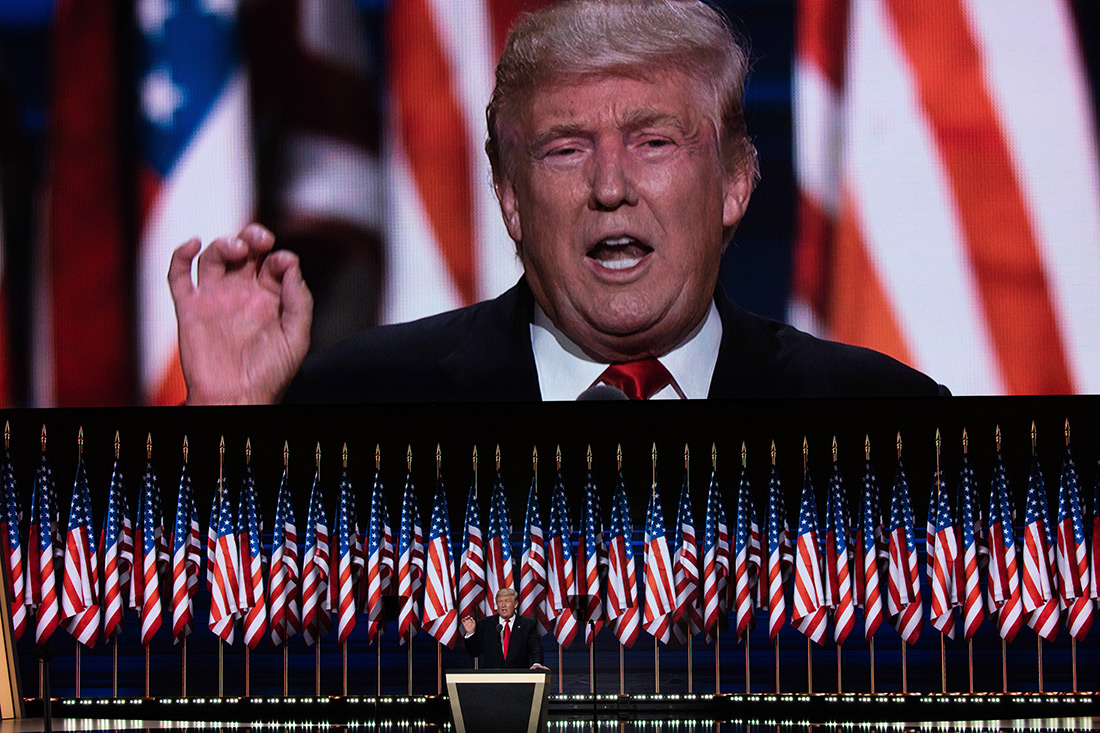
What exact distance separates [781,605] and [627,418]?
2482 millimetres

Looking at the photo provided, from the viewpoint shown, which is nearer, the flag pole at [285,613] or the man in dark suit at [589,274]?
the flag pole at [285,613]

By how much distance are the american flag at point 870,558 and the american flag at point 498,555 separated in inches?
128

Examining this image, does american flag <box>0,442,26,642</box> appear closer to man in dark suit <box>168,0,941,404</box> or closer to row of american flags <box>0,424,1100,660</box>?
row of american flags <box>0,424,1100,660</box>

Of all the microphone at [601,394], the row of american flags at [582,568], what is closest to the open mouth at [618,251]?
the microphone at [601,394]

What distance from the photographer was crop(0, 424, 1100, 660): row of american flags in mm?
12141

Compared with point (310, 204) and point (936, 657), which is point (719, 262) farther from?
point (936, 657)

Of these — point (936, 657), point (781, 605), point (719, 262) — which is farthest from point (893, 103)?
point (936, 657)

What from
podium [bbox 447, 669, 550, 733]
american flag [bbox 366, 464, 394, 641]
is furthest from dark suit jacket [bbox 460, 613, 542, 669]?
american flag [bbox 366, 464, 394, 641]

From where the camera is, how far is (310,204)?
43.2 ft

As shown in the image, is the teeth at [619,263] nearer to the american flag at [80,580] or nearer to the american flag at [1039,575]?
the american flag at [1039,575]

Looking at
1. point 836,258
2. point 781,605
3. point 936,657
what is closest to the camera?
point 781,605

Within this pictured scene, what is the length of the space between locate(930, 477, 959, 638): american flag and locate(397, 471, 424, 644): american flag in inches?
188

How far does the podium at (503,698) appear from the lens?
880cm

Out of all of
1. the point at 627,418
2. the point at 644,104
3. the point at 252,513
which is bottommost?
the point at 252,513
